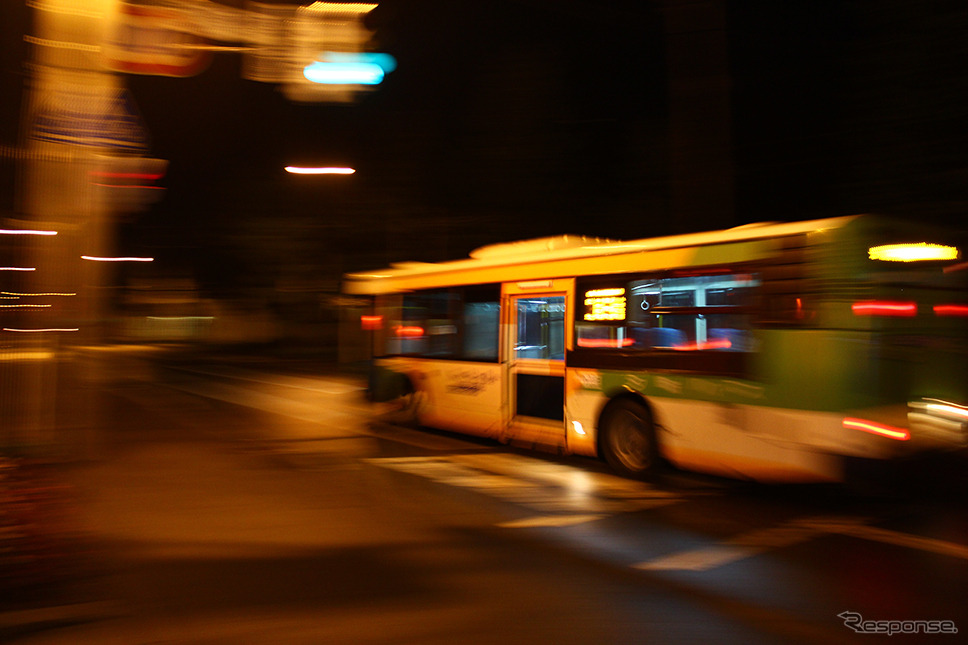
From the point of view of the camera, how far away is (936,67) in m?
10.2

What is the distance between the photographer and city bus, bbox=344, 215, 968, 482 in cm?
670

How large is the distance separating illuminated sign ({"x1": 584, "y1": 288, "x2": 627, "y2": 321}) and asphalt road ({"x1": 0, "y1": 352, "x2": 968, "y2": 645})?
6.05 feet

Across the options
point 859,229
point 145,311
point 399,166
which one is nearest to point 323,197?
point 399,166

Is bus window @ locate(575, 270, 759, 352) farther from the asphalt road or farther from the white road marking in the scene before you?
the white road marking

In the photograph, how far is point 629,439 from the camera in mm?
8891

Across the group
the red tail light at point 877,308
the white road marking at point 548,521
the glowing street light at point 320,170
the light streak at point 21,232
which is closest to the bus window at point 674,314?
the red tail light at point 877,308

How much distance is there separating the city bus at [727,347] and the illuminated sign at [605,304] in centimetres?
2

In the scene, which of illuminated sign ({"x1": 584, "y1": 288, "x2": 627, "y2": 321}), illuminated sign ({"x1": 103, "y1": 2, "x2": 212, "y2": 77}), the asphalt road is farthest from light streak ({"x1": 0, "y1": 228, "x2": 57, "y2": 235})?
illuminated sign ({"x1": 584, "y1": 288, "x2": 627, "y2": 321})

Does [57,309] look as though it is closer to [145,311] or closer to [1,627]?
[1,627]

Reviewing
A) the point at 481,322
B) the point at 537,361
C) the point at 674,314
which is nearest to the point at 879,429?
the point at 674,314

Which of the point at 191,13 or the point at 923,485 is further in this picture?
the point at 191,13

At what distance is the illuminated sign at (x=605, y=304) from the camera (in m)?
8.91

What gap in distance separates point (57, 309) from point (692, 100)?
39.1 feet

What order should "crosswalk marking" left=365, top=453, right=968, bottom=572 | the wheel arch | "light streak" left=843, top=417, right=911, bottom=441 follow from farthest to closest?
1. the wheel arch
2. "light streak" left=843, top=417, right=911, bottom=441
3. "crosswalk marking" left=365, top=453, right=968, bottom=572
